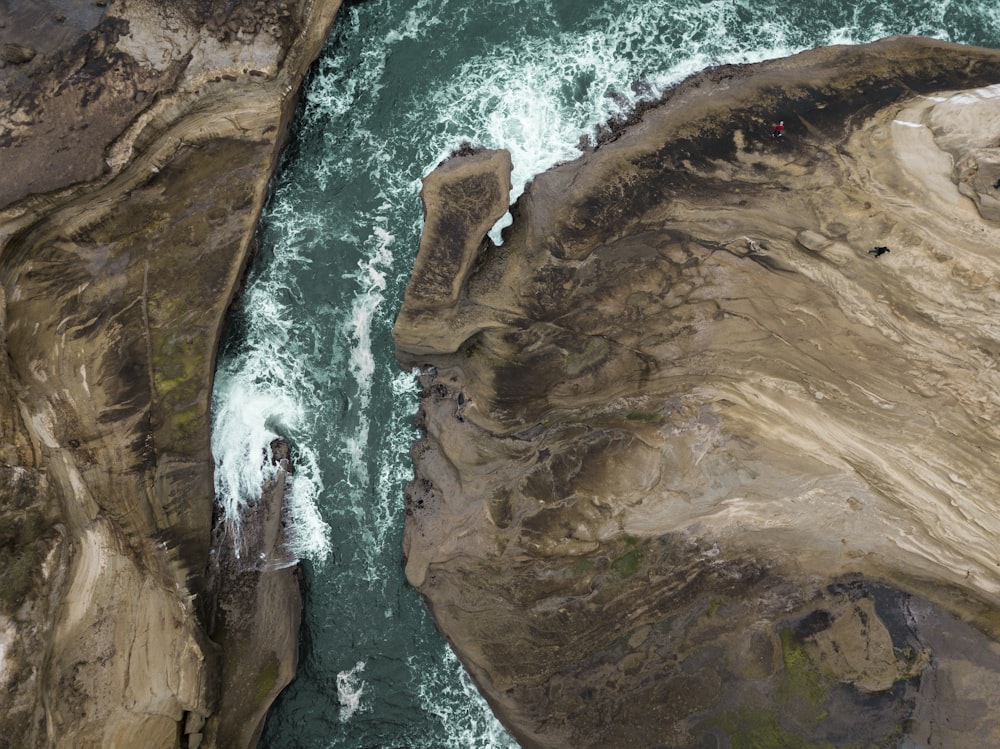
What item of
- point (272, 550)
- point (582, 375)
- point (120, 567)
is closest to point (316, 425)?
point (272, 550)

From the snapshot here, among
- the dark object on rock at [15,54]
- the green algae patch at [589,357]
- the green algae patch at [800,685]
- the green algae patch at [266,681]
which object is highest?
the dark object on rock at [15,54]

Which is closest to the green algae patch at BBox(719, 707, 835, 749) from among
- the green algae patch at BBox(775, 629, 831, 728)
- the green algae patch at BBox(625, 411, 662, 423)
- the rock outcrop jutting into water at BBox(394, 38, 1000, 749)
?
the rock outcrop jutting into water at BBox(394, 38, 1000, 749)

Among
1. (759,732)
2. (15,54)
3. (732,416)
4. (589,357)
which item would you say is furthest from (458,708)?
(15,54)

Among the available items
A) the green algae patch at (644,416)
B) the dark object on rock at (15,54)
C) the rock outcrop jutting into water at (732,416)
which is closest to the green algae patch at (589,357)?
the rock outcrop jutting into water at (732,416)

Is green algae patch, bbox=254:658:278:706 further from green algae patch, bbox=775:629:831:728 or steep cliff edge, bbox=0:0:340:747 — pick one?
green algae patch, bbox=775:629:831:728

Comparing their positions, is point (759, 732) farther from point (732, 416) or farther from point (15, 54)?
point (15, 54)

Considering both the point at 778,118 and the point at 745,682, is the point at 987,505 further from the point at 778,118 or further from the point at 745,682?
the point at 778,118

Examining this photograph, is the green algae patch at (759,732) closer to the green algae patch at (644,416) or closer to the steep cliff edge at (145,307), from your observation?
the green algae patch at (644,416)

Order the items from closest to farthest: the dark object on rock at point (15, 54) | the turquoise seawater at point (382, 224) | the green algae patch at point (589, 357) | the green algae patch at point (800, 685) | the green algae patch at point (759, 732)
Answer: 1. the green algae patch at point (800, 685)
2. the green algae patch at point (759, 732)
3. the dark object on rock at point (15, 54)
4. the green algae patch at point (589, 357)
5. the turquoise seawater at point (382, 224)
